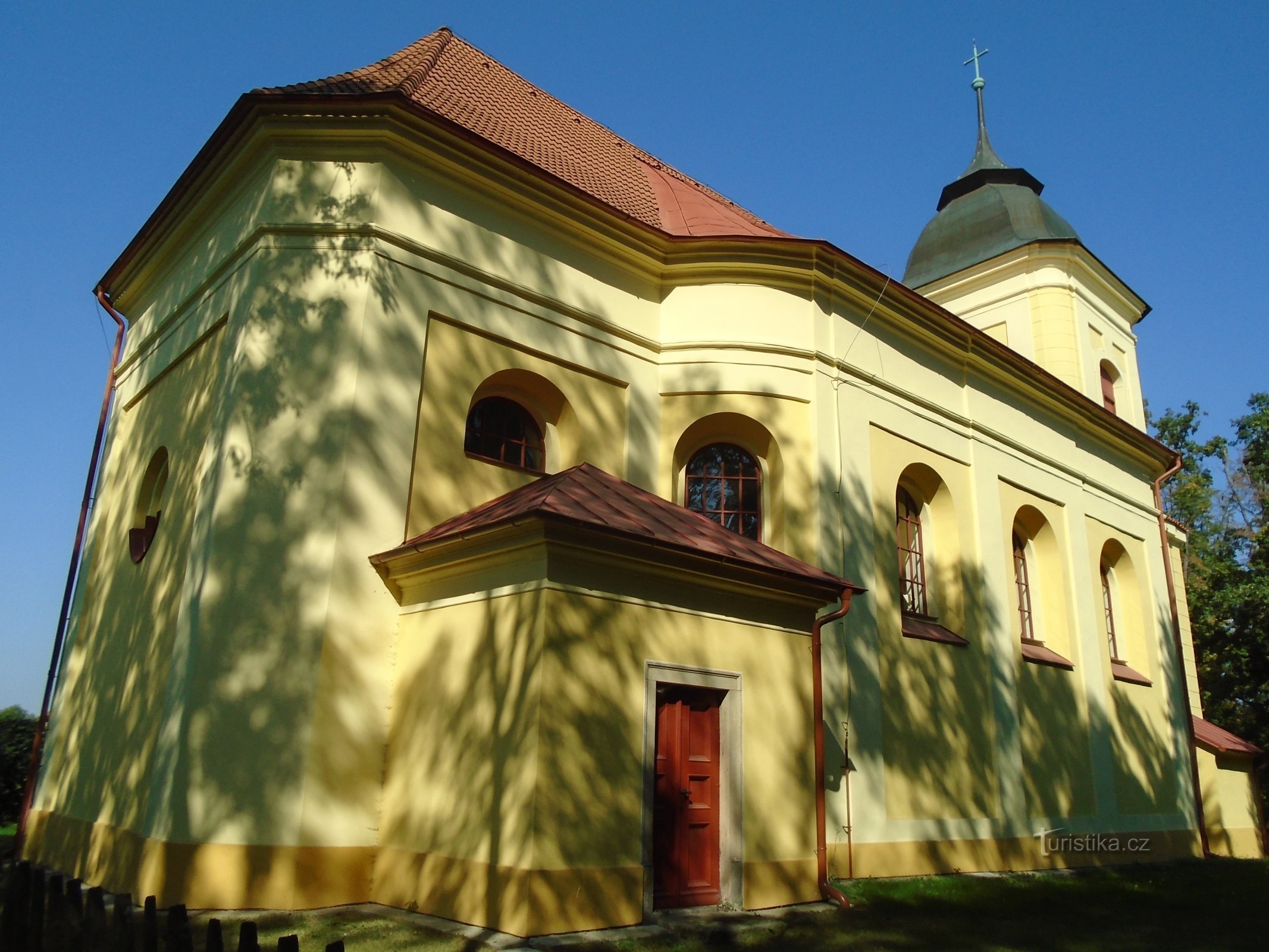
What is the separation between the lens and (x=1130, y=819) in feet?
51.7

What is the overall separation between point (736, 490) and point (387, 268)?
4845 millimetres

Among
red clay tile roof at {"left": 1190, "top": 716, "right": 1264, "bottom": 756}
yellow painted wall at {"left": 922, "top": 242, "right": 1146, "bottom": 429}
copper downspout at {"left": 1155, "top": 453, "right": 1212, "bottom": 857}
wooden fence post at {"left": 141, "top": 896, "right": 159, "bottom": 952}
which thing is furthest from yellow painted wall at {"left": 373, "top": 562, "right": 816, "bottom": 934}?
red clay tile roof at {"left": 1190, "top": 716, "right": 1264, "bottom": 756}

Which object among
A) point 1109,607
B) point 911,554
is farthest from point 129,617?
point 1109,607

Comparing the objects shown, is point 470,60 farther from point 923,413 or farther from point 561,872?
point 561,872

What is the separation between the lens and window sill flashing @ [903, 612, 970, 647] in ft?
40.2

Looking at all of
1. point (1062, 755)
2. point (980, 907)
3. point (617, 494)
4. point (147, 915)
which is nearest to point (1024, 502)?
point (1062, 755)

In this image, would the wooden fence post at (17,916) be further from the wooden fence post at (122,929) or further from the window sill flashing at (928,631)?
the window sill flashing at (928,631)

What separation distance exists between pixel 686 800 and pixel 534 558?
2.43m

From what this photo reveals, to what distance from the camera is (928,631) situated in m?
12.7

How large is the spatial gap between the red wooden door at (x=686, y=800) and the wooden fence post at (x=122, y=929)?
13.4 feet

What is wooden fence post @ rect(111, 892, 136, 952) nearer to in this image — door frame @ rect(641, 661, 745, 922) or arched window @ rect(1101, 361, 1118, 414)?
door frame @ rect(641, 661, 745, 922)

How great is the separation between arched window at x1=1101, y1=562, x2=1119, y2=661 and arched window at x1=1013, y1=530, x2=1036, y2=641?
9.18 ft

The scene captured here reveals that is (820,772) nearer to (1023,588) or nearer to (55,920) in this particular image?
(55,920)

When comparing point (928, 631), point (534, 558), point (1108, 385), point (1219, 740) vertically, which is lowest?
point (1219, 740)
